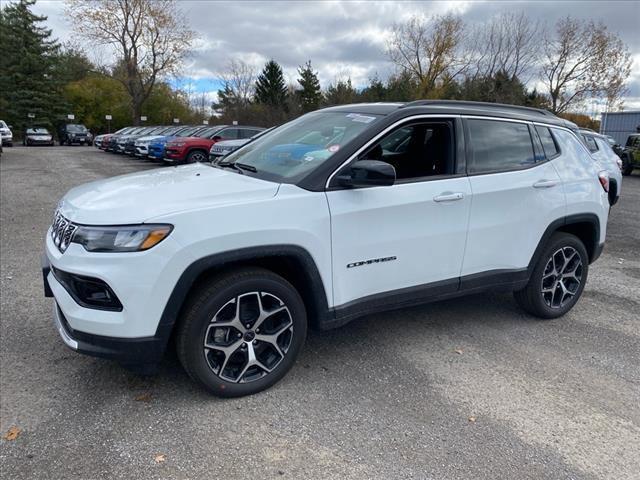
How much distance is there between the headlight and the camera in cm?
266

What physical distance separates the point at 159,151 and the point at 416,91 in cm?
2659

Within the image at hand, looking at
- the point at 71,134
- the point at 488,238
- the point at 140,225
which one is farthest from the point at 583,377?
the point at 71,134

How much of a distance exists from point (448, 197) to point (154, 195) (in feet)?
6.60

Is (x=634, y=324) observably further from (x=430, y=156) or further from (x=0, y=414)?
(x=0, y=414)

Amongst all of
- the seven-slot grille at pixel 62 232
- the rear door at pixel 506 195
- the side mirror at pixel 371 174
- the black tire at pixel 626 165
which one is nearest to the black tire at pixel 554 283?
the rear door at pixel 506 195

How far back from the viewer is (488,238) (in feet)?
12.7

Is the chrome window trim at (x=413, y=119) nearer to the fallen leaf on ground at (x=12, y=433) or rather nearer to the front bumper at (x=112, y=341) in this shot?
the front bumper at (x=112, y=341)

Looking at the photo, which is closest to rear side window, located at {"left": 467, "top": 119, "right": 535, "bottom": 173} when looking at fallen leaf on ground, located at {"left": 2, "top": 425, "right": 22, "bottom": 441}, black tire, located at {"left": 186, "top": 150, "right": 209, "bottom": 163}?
fallen leaf on ground, located at {"left": 2, "top": 425, "right": 22, "bottom": 441}

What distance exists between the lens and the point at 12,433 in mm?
2762

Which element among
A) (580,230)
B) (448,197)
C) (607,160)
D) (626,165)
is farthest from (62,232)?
(626,165)

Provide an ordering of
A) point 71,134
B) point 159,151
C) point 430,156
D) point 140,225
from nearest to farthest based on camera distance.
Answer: point 140,225, point 430,156, point 159,151, point 71,134

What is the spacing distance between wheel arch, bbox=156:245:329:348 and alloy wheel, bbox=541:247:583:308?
2.25 meters

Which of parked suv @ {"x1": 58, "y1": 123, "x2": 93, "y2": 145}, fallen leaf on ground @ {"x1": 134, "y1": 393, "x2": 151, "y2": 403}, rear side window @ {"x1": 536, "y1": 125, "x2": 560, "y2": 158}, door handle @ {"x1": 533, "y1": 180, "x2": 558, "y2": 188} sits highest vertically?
rear side window @ {"x1": 536, "y1": 125, "x2": 560, "y2": 158}

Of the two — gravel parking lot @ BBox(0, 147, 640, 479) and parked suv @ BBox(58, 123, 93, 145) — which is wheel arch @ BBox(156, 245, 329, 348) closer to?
gravel parking lot @ BBox(0, 147, 640, 479)
